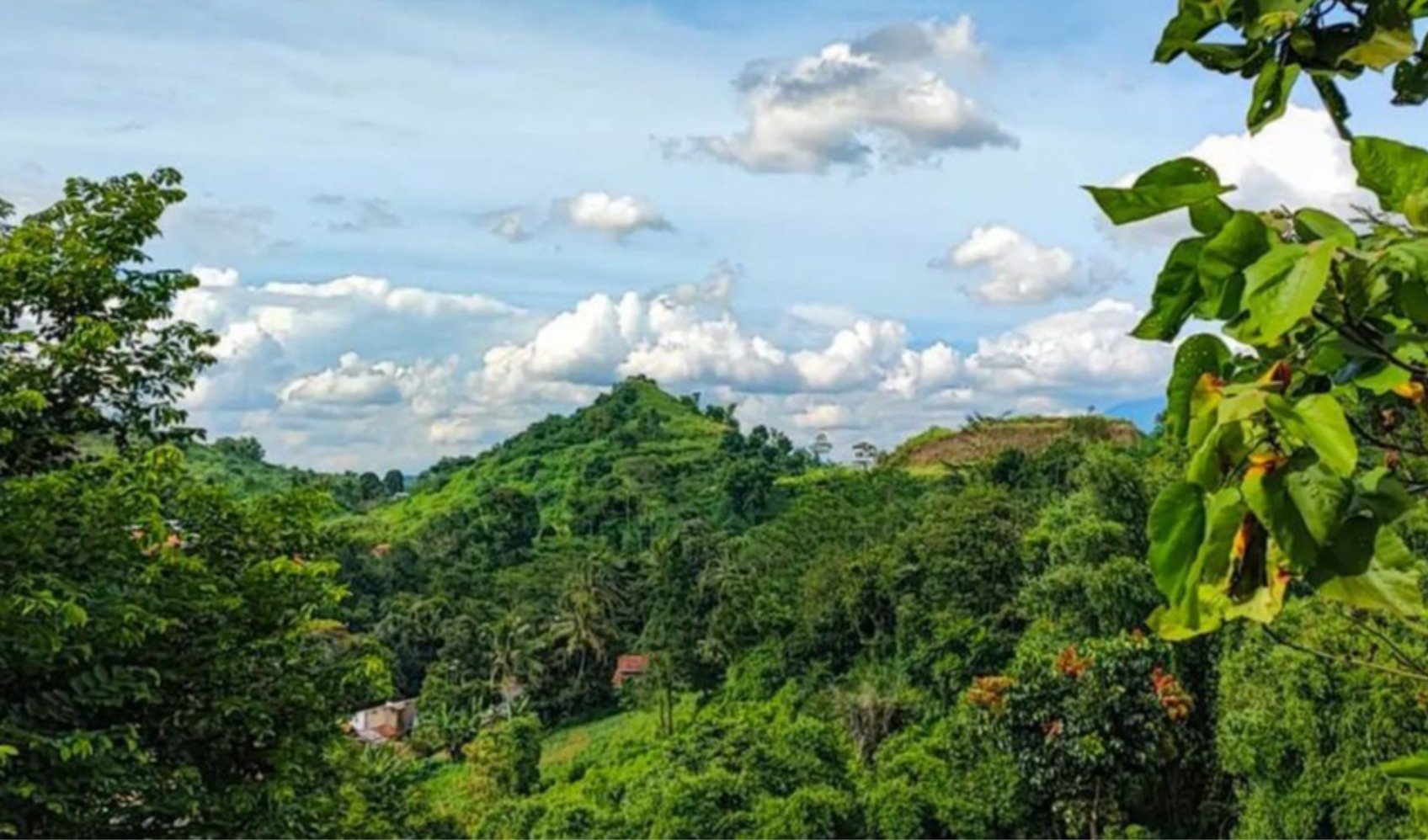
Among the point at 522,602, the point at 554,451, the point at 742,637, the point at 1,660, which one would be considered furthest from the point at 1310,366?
the point at 554,451

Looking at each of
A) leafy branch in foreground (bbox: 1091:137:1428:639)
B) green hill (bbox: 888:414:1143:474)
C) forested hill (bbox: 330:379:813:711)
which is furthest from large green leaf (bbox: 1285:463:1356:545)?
green hill (bbox: 888:414:1143:474)

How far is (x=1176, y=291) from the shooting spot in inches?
19.1

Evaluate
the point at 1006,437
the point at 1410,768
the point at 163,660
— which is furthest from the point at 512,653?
the point at 1410,768

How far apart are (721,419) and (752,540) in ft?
61.5

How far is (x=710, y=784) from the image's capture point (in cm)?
1006

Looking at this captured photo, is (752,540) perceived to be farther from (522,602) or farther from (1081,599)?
(1081,599)

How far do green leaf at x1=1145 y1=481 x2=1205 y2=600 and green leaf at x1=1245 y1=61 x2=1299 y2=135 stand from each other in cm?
22

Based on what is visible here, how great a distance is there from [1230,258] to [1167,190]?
3cm

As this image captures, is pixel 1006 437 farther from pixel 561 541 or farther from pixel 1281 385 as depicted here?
pixel 1281 385

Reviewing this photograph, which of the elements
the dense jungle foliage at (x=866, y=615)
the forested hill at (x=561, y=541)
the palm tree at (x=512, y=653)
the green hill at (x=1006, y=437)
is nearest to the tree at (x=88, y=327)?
the dense jungle foliage at (x=866, y=615)

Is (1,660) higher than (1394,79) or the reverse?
the reverse

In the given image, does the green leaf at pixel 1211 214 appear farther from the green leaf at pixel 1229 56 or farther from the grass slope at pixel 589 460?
the grass slope at pixel 589 460

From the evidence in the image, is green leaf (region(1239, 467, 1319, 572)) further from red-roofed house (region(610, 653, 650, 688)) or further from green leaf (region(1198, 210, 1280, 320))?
red-roofed house (region(610, 653, 650, 688))

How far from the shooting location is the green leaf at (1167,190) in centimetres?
45
